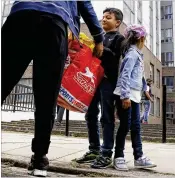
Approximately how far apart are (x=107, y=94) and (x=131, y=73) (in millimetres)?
308

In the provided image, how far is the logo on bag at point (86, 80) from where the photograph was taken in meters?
3.03

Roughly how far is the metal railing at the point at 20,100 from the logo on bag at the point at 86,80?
33.7ft

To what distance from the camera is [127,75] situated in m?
3.22

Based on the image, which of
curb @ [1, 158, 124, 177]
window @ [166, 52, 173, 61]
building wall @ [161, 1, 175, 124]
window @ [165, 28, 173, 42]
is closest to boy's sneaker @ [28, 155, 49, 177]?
curb @ [1, 158, 124, 177]

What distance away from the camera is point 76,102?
3.01 metres

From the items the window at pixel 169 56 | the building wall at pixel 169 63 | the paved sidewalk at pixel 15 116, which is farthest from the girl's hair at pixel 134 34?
the window at pixel 169 56

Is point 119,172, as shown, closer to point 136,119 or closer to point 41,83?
point 136,119

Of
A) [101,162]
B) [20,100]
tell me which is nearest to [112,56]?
[101,162]

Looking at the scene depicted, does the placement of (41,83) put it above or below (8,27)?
below

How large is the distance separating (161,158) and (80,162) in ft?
3.62

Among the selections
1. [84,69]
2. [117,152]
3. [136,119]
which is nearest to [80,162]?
[117,152]

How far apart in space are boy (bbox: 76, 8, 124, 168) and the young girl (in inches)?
2.7

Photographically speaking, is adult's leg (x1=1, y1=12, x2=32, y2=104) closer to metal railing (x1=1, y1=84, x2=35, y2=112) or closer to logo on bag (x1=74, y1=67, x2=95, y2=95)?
logo on bag (x1=74, y1=67, x2=95, y2=95)

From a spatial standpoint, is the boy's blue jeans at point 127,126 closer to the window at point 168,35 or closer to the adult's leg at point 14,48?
the adult's leg at point 14,48
